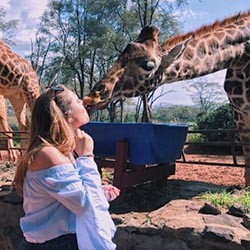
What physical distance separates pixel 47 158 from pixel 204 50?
3459 millimetres

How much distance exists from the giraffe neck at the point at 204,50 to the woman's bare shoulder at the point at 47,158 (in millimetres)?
2945

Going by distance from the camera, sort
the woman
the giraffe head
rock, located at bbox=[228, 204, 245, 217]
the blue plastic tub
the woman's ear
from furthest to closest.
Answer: the giraffe head → the blue plastic tub → rock, located at bbox=[228, 204, 245, 217] → the woman's ear → the woman

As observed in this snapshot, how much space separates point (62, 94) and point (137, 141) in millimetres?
2230

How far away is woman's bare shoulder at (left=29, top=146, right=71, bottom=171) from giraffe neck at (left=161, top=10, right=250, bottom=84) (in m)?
2.94

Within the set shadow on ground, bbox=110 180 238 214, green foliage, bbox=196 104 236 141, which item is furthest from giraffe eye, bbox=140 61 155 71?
green foliage, bbox=196 104 236 141

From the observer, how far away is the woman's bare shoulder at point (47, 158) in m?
2.15

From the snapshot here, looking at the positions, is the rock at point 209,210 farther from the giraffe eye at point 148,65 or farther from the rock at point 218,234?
the giraffe eye at point 148,65

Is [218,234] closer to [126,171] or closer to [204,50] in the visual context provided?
[126,171]

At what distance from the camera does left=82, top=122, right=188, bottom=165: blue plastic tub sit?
443 cm

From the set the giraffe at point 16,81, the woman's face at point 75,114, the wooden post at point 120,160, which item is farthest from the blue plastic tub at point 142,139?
the giraffe at point 16,81

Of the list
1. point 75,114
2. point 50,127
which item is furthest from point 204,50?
point 50,127

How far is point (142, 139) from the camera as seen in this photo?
14.6ft

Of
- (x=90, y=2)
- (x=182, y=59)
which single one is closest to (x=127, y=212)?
(x=182, y=59)

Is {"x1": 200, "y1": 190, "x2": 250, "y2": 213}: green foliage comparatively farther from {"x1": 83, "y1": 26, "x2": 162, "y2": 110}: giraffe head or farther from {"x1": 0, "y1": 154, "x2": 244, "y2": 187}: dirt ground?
{"x1": 83, "y1": 26, "x2": 162, "y2": 110}: giraffe head
